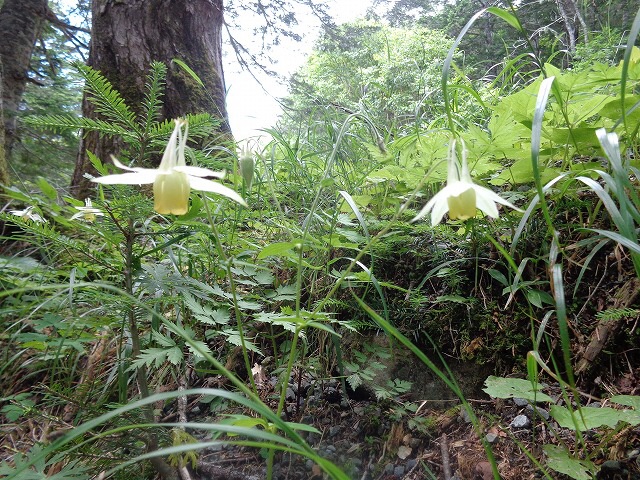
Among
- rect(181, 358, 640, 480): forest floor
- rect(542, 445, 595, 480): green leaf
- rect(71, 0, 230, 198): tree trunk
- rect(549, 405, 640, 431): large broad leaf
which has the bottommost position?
rect(181, 358, 640, 480): forest floor

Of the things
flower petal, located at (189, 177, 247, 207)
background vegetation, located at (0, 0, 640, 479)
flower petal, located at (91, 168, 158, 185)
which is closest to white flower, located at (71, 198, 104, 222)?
background vegetation, located at (0, 0, 640, 479)

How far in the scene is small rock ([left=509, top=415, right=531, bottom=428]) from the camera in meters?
1.23

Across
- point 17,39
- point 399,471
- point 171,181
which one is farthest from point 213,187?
point 17,39

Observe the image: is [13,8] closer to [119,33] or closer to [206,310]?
[119,33]

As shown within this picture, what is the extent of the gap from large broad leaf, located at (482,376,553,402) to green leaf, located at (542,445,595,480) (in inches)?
5.0

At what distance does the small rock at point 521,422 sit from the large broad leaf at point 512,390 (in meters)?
0.15

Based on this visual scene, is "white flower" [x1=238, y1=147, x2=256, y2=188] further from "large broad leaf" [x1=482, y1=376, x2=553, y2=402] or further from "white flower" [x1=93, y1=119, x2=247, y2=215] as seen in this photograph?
"large broad leaf" [x1=482, y1=376, x2=553, y2=402]

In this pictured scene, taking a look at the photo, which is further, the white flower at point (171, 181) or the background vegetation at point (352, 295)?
the background vegetation at point (352, 295)

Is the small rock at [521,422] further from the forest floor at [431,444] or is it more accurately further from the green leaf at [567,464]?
the green leaf at [567,464]

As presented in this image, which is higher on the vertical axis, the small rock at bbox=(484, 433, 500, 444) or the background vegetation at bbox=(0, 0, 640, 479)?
the background vegetation at bbox=(0, 0, 640, 479)

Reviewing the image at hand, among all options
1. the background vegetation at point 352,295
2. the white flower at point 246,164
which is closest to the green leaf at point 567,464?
the background vegetation at point 352,295

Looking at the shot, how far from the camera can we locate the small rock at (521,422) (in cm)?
123

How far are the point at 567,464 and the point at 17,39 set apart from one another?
6.60m

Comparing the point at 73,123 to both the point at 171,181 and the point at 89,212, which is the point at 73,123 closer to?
the point at 89,212
